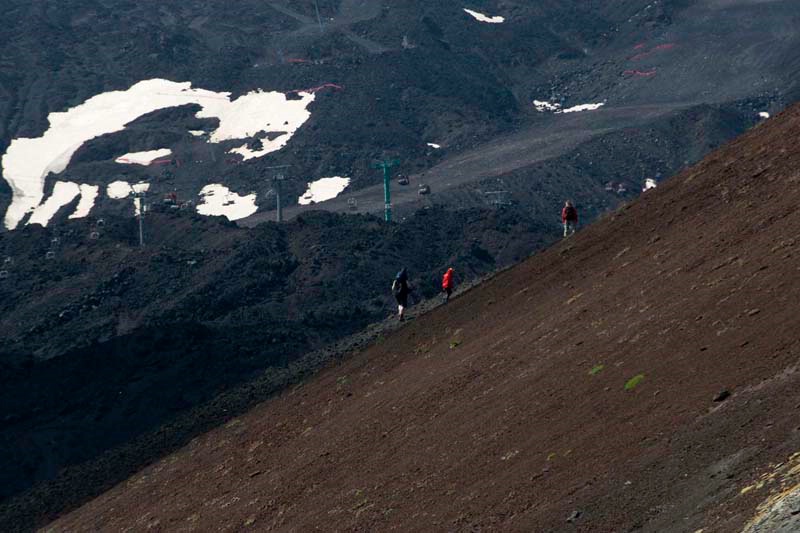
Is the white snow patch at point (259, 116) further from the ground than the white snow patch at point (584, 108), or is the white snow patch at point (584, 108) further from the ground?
the white snow patch at point (259, 116)

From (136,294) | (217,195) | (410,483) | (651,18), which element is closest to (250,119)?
(217,195)

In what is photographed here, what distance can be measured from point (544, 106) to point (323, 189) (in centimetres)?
3287

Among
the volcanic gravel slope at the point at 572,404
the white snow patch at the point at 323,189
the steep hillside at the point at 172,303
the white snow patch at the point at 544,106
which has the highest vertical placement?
the volcanic gravel slope at the point at 572,404

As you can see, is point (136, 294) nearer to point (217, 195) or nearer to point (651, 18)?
point (217, 195)

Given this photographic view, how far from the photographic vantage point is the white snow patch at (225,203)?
114938mm

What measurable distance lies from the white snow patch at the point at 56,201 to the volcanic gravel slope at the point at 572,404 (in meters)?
86.4

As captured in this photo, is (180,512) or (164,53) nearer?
(180,512)

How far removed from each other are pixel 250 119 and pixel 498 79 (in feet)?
91.6

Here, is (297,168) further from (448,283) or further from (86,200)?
(448,283)

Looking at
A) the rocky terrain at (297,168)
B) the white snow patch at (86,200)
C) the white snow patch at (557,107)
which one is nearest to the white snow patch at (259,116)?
the rocky terrain at (297,168)

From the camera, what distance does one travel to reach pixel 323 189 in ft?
387

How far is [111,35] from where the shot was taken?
527 feet

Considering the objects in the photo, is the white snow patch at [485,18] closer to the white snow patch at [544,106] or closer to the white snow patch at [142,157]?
the white snow patch at [544,106]

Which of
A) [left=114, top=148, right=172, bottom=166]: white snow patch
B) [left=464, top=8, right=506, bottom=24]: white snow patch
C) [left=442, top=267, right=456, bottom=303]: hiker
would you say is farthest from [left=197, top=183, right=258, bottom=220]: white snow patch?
[left=442, top=267, right=456, bottom=303]: hiker
